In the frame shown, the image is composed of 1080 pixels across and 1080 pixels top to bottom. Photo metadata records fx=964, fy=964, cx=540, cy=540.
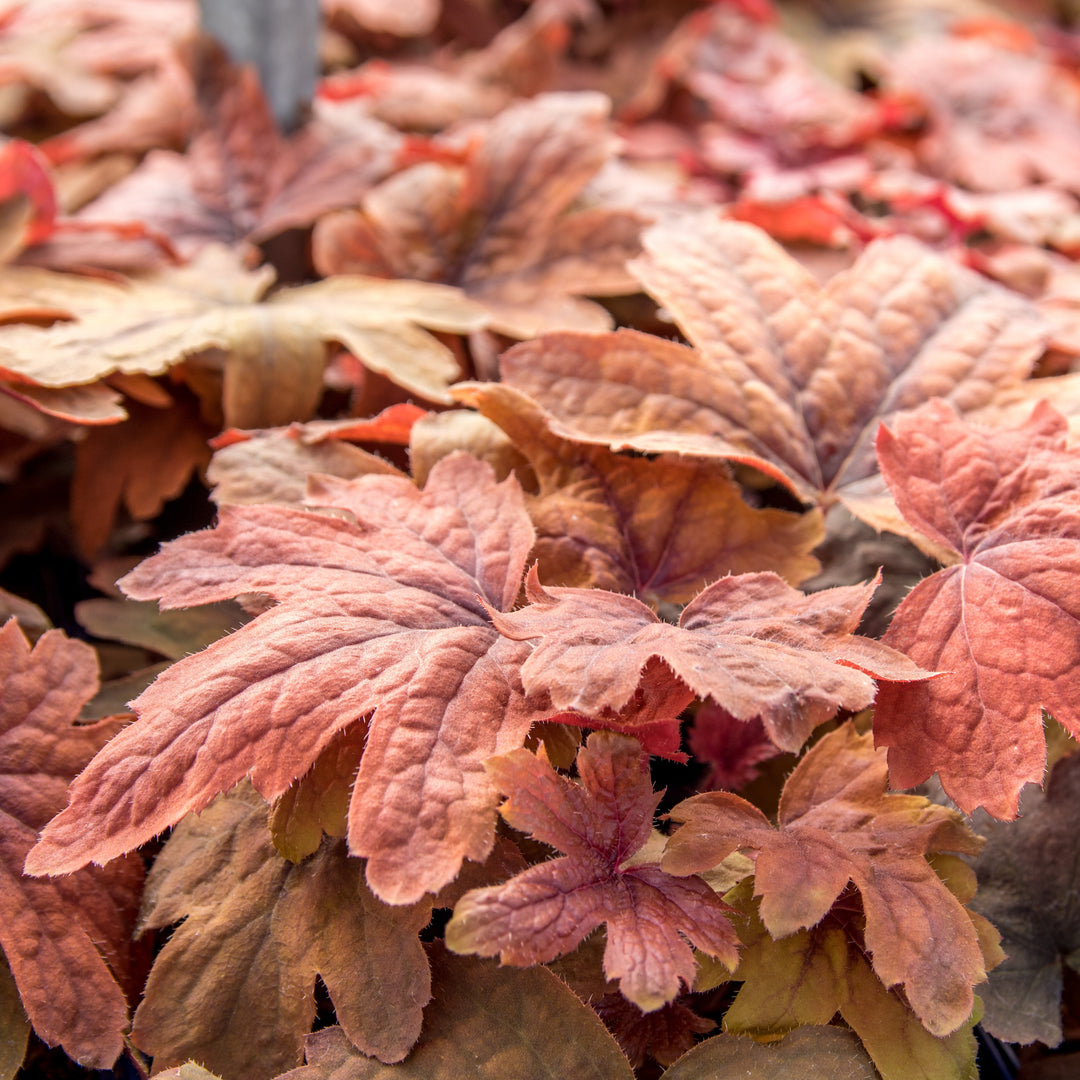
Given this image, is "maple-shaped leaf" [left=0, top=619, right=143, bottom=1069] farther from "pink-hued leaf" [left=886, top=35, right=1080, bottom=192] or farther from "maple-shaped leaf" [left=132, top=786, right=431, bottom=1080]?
"pink-hued leaf" [left=886, top=35, right=1080, bottom=192]

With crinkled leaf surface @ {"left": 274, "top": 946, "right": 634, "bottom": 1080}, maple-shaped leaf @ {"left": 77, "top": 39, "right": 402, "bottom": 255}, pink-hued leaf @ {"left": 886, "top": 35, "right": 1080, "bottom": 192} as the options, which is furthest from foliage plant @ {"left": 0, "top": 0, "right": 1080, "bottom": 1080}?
pink-hued leaf @ {"left": 886, "top": 35, "right": 1080, "bottom": 192}

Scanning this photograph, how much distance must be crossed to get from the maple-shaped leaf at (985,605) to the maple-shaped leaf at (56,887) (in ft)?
2.12

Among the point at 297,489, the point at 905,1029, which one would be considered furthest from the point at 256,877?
the point at 905,1029

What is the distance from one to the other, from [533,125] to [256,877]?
1.09m

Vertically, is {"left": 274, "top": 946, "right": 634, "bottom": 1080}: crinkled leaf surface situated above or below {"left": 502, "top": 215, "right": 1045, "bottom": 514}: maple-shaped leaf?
below

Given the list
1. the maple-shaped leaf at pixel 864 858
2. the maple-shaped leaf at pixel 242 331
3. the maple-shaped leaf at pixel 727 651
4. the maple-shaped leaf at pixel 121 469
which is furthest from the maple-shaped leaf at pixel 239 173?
the maple-shaped leaf at pixel 864 858

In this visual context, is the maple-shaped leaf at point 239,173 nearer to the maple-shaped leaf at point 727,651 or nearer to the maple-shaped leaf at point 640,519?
the maple-shaped leaf at point 640,519

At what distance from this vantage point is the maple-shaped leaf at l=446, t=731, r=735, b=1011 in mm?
642

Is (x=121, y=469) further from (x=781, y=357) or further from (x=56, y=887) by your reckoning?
(x=781, y=357)

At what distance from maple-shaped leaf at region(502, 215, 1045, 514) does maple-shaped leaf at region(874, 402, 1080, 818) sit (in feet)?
0.34

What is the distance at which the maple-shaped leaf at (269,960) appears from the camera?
740 mm

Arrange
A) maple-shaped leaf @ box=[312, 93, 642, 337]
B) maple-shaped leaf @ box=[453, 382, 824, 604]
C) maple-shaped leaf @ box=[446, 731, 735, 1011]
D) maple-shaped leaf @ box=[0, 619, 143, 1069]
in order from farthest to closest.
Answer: maple-shaped leaf @ box=[312, 93, 642, 337]
maple-shaped leaf @ box=[453, 382, 824, 604]
maple-shaped leaf @ box=[0, 619, 143, 1069]
maple-shaped leaf @ box=[446, 731, 735, 1011]

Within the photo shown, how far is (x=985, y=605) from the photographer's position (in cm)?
78

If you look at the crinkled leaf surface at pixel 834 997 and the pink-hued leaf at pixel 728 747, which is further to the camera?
the pink-hued leaf at pixel 728 747
